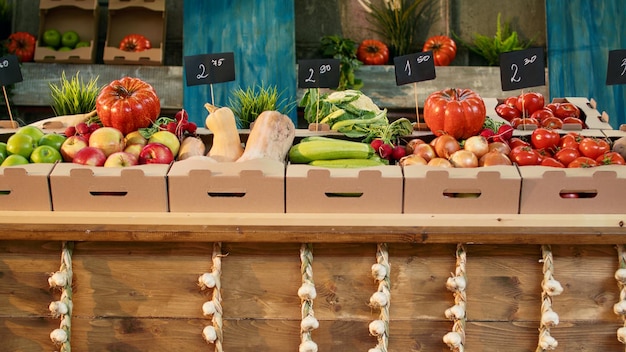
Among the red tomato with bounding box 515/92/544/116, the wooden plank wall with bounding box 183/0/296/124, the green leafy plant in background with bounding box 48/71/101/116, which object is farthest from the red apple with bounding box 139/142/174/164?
the wooden plank wall with bounding box 183/0/296/124

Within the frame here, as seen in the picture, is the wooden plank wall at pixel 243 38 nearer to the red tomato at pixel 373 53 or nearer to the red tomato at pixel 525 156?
the red tomato at pixel 373 53

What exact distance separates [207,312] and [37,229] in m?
0.50

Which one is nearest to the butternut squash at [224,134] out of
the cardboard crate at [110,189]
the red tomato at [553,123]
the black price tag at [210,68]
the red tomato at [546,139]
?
the black price tag at [210,68]

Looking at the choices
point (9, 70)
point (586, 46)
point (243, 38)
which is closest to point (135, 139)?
point (9, 70)

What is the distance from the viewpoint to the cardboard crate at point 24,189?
1.88 meters

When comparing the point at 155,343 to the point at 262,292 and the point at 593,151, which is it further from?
the point at 593,151

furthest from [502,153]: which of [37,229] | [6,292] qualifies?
[6,292]

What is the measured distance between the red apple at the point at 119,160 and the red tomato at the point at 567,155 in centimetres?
128

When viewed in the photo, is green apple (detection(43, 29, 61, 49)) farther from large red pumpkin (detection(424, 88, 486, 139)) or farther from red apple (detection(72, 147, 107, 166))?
large red pumpkin (detection(424, 88, 486, 139))

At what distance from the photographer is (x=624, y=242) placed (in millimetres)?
1828

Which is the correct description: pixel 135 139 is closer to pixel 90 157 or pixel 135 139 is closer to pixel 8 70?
pixel 90 157

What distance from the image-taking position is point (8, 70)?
7.68 feet

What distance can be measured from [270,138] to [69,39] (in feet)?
10.9

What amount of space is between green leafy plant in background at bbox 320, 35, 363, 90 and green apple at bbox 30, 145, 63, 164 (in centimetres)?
291
